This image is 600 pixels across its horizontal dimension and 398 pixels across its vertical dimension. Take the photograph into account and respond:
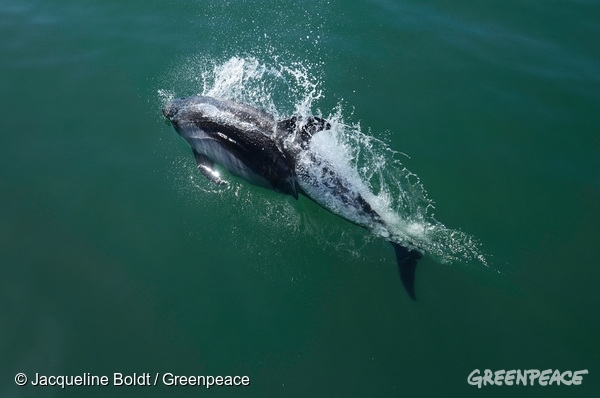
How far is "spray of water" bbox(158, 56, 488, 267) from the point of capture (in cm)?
1252

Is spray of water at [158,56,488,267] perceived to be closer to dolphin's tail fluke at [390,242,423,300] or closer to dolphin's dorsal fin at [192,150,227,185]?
dolphin's tail fluke at [390,242,423,300]

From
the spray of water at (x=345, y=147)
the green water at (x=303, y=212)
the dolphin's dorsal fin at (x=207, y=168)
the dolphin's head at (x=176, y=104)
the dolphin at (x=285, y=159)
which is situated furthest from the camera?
the dolphin's head at (x=176, y=104)

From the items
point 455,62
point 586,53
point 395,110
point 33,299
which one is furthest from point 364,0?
point 33,299

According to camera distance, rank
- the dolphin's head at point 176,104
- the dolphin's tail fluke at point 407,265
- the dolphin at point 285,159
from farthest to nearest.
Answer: the dolphin's head at point 176,104
the dolphin at point 285,159
the dolphin's tail fluke at point 407,265

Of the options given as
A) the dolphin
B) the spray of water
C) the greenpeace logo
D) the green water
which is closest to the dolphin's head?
the green water

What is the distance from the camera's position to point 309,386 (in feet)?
34.7

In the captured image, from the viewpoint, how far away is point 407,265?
1199 centimetres

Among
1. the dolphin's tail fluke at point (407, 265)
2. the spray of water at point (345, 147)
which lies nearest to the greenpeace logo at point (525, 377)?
the dolphin's tail fluke at point (407, 265)

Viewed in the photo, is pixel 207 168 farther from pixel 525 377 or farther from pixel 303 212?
pixel 525 377

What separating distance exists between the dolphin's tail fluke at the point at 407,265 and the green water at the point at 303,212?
8.4 inches

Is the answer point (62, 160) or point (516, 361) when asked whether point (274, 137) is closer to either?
point (62, 160)

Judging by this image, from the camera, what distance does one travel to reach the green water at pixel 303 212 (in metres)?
11.0

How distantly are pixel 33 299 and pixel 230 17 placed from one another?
1270cm

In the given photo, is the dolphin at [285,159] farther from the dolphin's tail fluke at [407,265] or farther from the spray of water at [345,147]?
the spray of water at [345,147]
